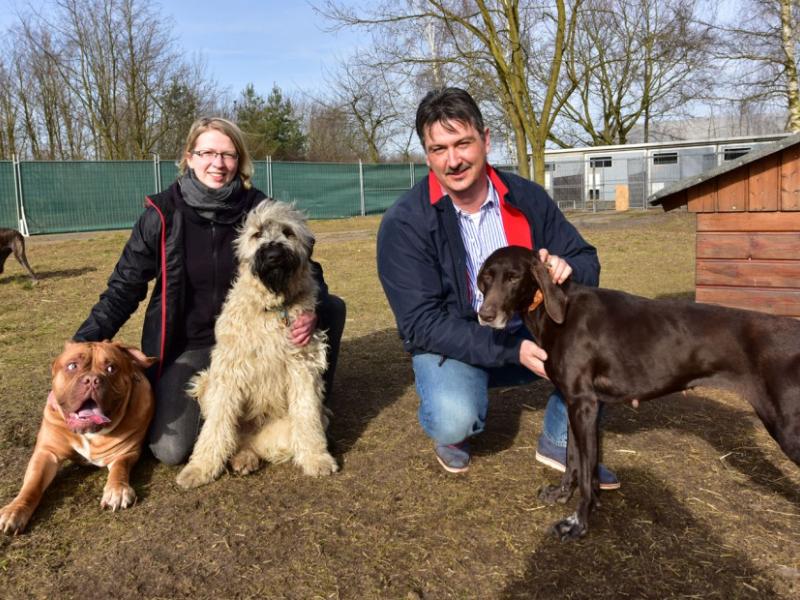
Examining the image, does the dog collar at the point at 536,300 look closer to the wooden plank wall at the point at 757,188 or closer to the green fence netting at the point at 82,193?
the wooden plank wall at the point at 757,188

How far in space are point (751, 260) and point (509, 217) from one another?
3.51 meters

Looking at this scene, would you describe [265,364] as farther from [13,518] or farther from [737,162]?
[737,162]

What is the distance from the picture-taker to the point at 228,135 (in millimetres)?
4215

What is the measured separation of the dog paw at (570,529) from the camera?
313 centimetres

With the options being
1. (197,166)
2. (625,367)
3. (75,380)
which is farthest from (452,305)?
(75,380)

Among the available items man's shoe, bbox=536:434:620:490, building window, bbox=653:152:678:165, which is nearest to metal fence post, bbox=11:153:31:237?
man's shoe, bbox=536:434:620:490

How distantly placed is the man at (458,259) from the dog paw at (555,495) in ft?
0.96

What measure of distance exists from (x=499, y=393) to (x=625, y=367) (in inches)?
90.1

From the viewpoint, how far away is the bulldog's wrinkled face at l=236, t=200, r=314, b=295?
379cm

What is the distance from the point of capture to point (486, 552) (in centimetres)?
306

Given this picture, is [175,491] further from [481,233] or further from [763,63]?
[763,63]

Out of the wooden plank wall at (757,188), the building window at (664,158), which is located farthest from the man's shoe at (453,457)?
the building window at (664,158)

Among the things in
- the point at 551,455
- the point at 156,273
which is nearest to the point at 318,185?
the point at 156,273

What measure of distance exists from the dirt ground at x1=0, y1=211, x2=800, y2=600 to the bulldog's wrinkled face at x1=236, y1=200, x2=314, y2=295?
1211mm
